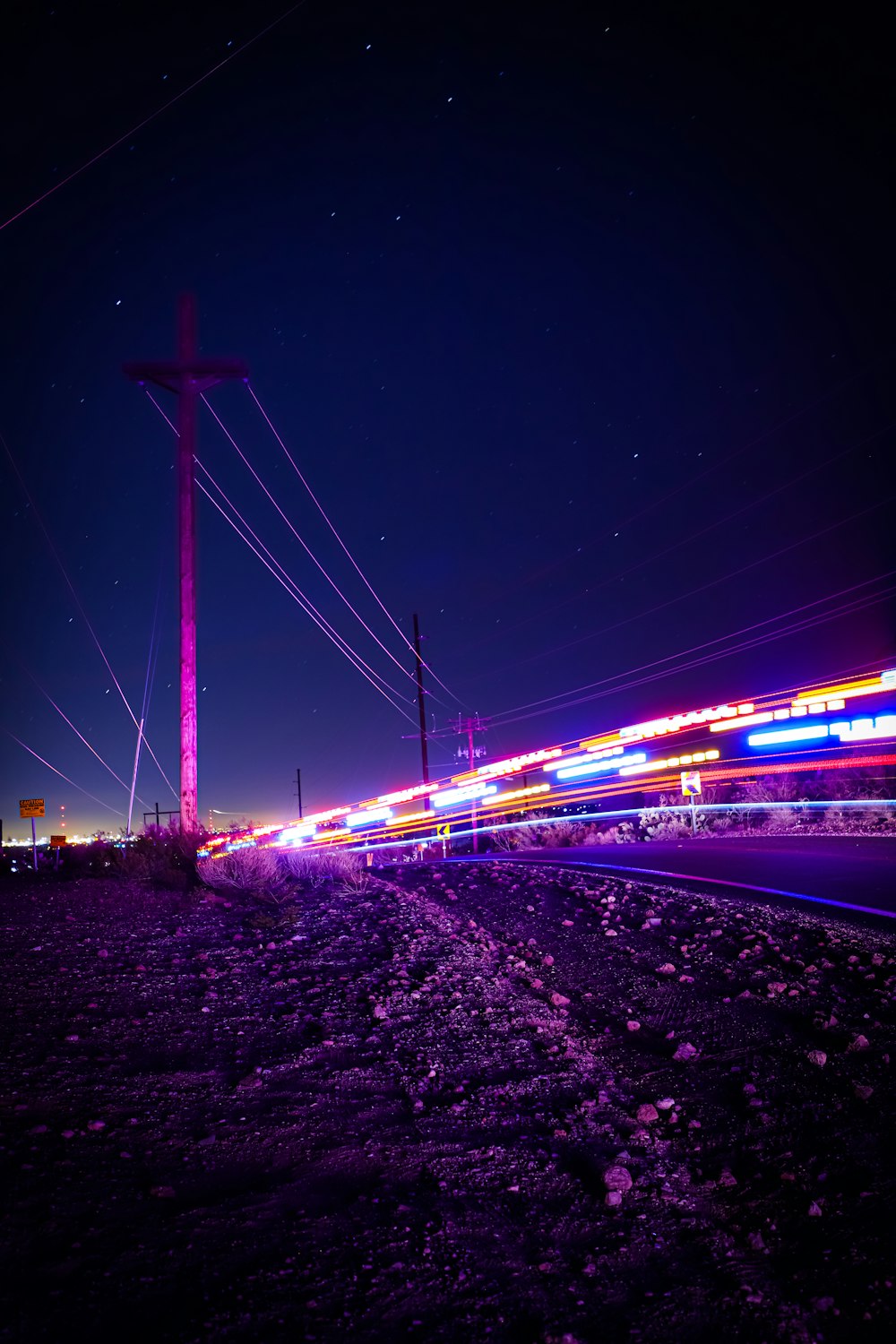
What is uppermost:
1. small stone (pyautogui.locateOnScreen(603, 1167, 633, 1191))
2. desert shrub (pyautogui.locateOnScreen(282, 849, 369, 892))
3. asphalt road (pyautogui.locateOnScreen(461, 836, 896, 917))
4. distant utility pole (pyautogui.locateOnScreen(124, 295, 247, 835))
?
distant utility pole (pyautogui.locateOnScreen(124, 295, 247, 835))

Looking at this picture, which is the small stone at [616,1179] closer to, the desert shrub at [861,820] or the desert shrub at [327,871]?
the desert shrub at [327,871]

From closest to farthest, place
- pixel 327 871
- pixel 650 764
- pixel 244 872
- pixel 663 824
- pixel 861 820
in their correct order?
pixel 244 872
pixel 327 871
pixel 861 820
pixel 663 824
pixel 650 764

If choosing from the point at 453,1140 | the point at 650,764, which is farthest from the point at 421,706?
the point at 453,1140

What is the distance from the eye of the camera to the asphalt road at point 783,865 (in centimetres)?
1078

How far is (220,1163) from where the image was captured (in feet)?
13.6

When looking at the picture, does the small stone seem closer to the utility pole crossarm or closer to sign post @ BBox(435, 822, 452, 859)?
the utility pole crossarm

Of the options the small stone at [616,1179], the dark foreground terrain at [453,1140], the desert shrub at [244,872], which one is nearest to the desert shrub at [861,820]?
the dark foreground terrain at [453,1140]

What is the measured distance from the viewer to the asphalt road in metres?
10.8

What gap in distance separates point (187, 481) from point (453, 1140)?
16.5 metres

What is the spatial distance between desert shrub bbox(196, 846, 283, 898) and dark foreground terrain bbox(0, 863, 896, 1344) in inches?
147

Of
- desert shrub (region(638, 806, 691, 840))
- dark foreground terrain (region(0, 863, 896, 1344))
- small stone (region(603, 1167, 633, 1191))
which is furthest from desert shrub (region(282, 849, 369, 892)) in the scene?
desert shrub (region(638, 806, 691, 840))

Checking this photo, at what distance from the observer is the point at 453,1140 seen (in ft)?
14.6

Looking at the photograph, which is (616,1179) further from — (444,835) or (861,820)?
(444,835)

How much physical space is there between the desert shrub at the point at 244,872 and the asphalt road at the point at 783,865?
6.17 meters
